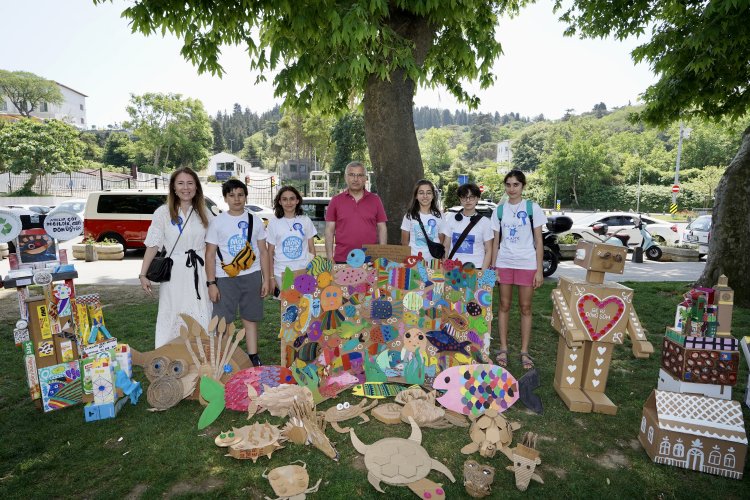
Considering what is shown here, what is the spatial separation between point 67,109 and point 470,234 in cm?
9892

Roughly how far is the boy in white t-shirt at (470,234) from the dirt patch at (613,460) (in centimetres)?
180

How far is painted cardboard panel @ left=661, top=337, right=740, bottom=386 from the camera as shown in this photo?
289 cm

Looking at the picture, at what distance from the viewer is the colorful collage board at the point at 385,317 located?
3.71 m

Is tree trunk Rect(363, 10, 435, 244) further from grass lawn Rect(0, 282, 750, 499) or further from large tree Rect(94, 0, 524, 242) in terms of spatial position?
grass lawn Rect(0, 282, 750, 499)

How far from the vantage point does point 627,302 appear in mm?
3389

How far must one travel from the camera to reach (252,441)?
278 centimetres

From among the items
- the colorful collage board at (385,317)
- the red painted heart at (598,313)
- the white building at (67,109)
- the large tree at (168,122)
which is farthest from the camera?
the white building at (67,109)

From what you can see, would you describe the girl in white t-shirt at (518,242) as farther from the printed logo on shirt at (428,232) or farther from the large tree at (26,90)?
the large tree at (26,90)

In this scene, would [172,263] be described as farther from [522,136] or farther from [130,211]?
[522,136]

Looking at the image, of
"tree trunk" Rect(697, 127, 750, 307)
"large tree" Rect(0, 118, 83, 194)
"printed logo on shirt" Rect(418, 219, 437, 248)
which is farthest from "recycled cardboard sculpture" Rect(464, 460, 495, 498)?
"large tree" Rect(0, 118, 83, 194)

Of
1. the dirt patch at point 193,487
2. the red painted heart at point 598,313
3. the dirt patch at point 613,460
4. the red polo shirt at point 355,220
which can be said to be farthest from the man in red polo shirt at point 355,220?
the dirt patch at point 613,460

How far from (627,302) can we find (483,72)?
165 inches

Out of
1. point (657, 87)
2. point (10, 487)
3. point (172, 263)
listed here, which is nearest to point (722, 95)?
point (657, 87)

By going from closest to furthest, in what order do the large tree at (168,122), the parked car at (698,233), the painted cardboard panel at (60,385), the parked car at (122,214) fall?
the painted cardboard panel at (60,385) → the parked car at (122,214) → the parked car at (698,233) → the large tree at (168,122)
